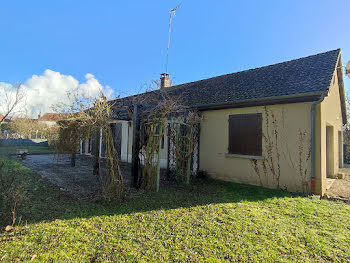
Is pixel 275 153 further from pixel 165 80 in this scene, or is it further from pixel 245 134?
pixel 165 80

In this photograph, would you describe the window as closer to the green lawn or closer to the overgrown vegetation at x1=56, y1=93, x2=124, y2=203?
the green lawn

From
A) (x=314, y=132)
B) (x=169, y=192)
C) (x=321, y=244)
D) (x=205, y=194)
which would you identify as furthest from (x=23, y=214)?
(x=314, y=132)

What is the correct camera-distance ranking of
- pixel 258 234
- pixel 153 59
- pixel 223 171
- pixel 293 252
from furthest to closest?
pixel 153 59 → pixel 223 171 → pixel 258 234 → pixel 293 252

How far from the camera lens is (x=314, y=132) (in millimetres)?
5793

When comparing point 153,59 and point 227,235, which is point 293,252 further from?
point 153,59

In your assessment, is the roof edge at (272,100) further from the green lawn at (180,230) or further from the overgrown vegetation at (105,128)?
the overgrown vegetation at (105,128)

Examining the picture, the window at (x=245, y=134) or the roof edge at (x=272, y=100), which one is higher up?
the roof edge at (x=272, y=100)

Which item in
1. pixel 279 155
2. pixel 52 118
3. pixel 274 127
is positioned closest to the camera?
pixel 279 155

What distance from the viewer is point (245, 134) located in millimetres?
7102

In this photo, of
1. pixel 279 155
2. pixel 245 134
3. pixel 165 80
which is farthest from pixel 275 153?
pixel 165 80

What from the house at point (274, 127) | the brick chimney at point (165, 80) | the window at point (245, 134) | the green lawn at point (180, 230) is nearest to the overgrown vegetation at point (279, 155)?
the house at point (274, 127)

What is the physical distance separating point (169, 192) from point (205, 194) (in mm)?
1085

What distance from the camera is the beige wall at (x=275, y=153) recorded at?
597 cm

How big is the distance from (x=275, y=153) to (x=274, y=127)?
34.6 inches
